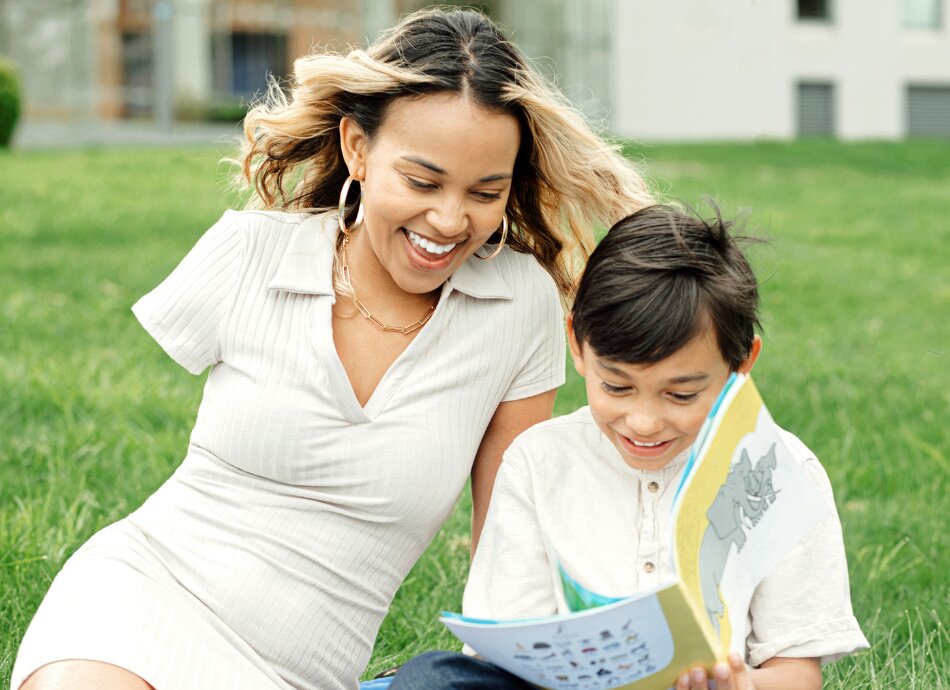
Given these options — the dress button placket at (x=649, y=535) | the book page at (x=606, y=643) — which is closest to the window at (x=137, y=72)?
the dress button placket at (x=649, y=535)

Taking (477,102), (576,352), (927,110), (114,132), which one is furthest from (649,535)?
(927,110)

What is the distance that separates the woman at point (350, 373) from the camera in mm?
2326

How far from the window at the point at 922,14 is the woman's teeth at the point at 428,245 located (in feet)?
98.6

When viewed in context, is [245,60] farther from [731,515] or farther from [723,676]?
[723,676]

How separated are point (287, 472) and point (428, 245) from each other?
0.47 metres

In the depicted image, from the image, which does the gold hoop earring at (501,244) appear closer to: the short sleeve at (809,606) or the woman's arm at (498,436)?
the woman's arm at (498,436)

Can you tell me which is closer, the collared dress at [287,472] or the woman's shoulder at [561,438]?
the woman's shoulder at [561,438]

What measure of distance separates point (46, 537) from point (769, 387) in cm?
306

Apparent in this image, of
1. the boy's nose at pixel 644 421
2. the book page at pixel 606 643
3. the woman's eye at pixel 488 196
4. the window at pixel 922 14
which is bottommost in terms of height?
the book page at pixel 606 643

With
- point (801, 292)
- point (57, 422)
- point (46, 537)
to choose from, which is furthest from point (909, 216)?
point (46, 537)

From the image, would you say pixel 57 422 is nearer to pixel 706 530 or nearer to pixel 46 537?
pixel 46 537

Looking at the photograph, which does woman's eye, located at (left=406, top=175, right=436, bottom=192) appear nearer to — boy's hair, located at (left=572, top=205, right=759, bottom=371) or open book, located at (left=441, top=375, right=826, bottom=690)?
boy's hair, located at (left=572, top=205, right=759, bottom=371)

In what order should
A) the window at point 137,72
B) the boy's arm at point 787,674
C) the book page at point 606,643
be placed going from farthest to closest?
the window at point 137,72
the boy's arm at point 787,674
the book page at point 606,643

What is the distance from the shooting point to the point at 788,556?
202 centimetres
